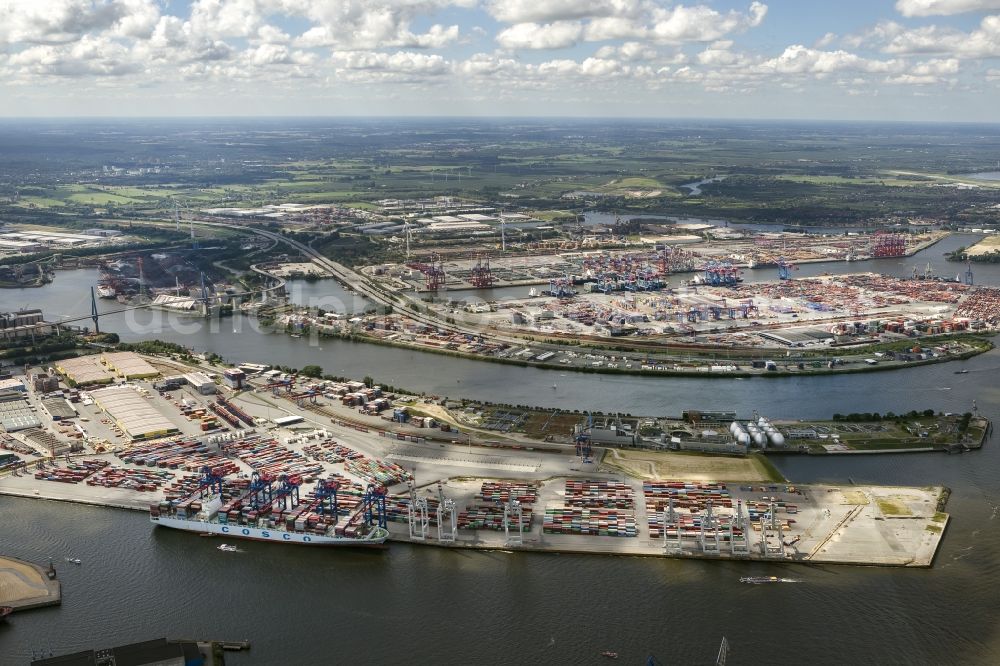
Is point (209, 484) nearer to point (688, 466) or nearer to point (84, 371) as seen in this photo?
point (688, 466)

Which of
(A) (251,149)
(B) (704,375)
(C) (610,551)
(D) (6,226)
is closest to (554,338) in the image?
(B) (704,375)

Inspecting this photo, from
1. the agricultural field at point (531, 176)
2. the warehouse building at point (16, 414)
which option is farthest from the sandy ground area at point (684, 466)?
the agricultural field at point (531, 176)

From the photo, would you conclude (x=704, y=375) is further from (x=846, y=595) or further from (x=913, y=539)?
(x=846, y=595)

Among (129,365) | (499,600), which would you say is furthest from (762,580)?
(129,365)

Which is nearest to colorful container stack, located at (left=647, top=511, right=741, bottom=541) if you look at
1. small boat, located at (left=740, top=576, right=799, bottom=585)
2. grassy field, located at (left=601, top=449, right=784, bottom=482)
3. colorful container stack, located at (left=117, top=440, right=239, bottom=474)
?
small boat, located at (left=740, top=576, right=799, bottom=585)

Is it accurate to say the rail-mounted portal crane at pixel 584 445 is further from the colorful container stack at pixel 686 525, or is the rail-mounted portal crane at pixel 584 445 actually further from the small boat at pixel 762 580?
the small boat at pixel 762 580

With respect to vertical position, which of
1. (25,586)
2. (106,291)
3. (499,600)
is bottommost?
(499,600)
